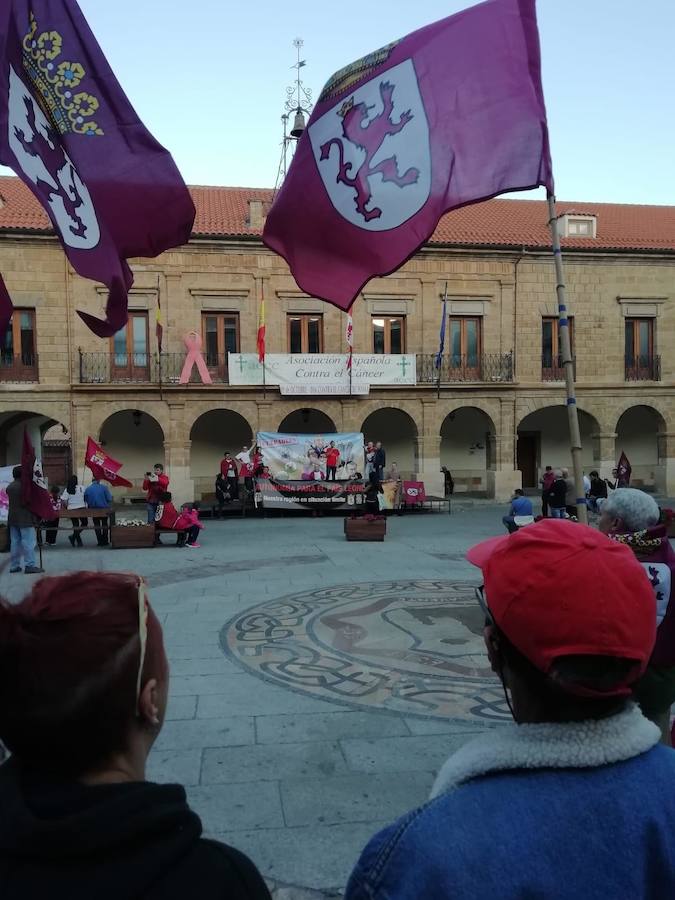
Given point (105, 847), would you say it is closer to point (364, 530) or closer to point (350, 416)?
point (364, 530)

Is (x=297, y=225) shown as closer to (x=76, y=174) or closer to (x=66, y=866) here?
(x=76, y=174)

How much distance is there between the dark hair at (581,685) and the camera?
121cm

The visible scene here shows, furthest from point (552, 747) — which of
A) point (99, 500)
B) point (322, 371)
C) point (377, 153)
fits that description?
point (322, 371)

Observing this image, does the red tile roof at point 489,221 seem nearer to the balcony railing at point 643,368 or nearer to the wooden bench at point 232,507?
the balcony railing at point 643,368

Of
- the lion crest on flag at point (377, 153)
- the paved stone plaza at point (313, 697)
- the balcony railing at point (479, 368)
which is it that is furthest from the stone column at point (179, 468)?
the lion crest on flag at point (377, 153)

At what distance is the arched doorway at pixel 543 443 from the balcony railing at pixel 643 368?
303cm

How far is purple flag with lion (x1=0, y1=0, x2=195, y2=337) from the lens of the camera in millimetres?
4453

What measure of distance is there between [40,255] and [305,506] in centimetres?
1148

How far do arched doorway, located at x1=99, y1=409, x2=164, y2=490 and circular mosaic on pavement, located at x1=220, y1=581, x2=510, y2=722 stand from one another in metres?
17.4

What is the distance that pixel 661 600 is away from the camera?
10.6 feet

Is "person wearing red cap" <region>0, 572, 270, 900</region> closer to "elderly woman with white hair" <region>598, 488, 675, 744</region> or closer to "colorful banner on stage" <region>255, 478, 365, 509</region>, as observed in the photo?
"elderly woman with white hair" <region>598, 488, 675, 744</region>

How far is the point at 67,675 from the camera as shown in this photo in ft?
3.61

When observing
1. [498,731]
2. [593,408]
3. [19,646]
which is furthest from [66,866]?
[593,408]

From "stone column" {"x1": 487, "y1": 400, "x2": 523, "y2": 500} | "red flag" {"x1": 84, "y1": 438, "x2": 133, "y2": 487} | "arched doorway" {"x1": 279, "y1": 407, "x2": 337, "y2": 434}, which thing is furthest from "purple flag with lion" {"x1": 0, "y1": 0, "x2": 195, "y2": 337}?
"stone column" {"x1": 487, "y1": 400, "x2": 523, "y2": 500}
